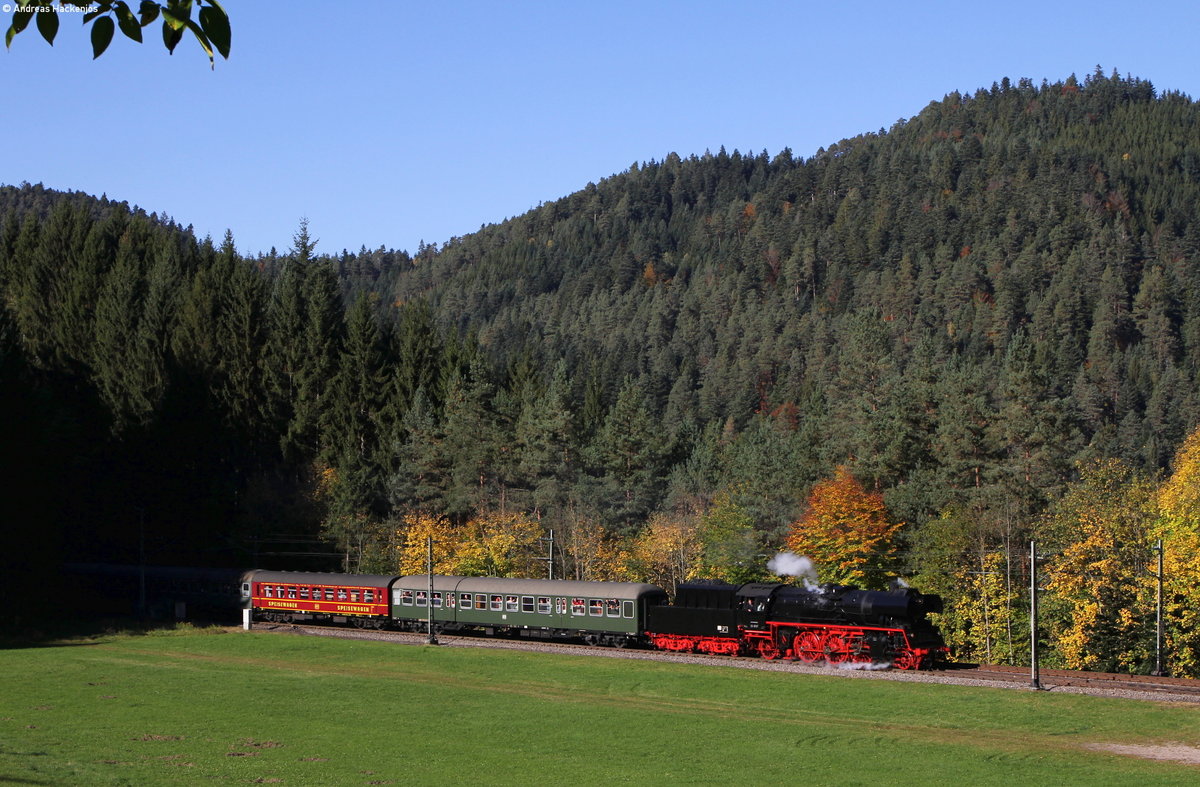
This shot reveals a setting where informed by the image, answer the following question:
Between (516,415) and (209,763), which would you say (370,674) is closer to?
(209,763)

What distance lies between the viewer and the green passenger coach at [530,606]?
54.8 metres

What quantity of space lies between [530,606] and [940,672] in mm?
21047

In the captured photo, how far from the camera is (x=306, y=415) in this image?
328ft

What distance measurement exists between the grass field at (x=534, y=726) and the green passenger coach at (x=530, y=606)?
4612mm

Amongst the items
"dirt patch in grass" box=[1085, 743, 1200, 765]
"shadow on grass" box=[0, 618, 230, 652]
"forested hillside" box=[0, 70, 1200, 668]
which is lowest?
"shadow on grass" box=[0, 618, 230, 652]

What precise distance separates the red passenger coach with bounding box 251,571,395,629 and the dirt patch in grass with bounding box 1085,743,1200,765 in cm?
4055

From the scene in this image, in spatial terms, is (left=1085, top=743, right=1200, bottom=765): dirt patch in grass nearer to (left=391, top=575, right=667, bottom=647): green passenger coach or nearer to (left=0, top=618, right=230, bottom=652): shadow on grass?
(left=391, top=575, right=667, bottom=647): green passenger coach

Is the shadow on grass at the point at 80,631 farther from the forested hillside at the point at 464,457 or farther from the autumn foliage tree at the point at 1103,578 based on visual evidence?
the autumn foliage tree at the point at 1103,578

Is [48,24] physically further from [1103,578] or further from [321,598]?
[321,598]

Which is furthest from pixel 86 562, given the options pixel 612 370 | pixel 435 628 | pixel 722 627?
pixel 612 370

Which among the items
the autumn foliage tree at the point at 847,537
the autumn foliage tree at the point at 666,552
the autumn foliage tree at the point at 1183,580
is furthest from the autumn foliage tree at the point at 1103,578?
the autumn foliage tree at the point at 666,552

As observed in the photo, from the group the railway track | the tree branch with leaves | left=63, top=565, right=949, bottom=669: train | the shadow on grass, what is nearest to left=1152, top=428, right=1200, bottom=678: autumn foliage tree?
the railway track

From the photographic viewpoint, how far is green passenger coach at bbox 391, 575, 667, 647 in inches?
2156

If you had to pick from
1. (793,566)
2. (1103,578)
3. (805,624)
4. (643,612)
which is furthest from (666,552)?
(1103,578)
